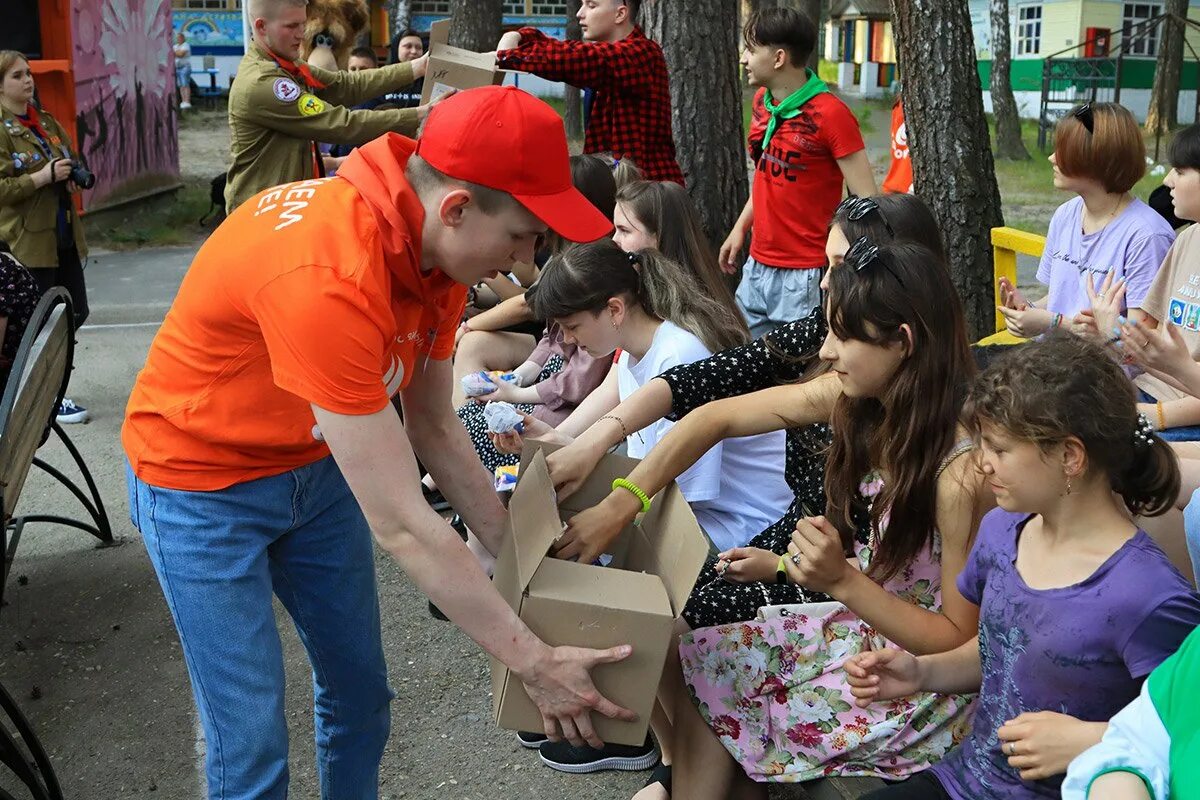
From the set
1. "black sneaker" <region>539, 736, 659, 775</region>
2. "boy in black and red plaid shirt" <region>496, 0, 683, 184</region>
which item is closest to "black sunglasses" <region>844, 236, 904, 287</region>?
"black sneaker" <region>539, 736, 659, 775</region>

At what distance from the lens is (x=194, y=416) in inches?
88.7

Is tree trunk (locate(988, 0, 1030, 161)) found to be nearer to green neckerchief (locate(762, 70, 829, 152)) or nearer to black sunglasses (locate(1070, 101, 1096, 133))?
green neckerchief (locate(762, 70, 829, 152))

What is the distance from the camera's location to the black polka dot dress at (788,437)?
2.87 m

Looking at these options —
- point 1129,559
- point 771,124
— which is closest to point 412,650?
point 1129,559

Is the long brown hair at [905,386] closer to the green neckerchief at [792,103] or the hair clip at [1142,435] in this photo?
the hair clip at [1142,435]

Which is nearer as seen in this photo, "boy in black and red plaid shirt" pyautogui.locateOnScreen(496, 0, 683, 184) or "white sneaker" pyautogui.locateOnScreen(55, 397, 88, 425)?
"boy in black and red plaid shirt" pyautogui.locateOnScreen(496, 0, 683, 184)

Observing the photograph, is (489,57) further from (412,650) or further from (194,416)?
(194,416)

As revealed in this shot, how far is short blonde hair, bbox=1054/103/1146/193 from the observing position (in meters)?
3.97

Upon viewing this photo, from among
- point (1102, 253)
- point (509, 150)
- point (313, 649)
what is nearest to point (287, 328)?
point (509, 150)

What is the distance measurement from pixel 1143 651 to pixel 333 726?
1.66m

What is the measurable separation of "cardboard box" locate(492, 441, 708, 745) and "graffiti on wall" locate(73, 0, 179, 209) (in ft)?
35.2

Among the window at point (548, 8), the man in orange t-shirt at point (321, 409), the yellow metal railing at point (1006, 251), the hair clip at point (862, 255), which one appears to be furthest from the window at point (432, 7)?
the man in orange t-shirt at point (321, 409)

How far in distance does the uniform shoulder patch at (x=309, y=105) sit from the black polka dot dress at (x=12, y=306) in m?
1.76

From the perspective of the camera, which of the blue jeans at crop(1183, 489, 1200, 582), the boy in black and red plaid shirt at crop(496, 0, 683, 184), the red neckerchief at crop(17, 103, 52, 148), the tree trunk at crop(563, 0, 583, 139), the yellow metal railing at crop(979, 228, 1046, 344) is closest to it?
the blue jeans at crop(1183, 489, 1200, 582)
